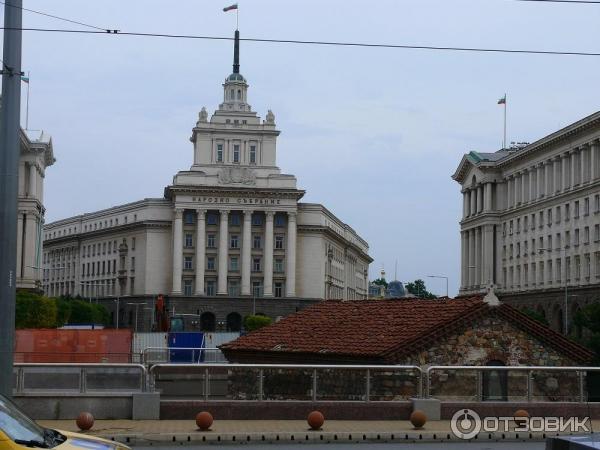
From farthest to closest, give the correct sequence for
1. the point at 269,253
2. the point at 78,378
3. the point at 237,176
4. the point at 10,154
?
the point at 237,176 < the point at 269,253 < the point at 78,378 < the point at 10,154

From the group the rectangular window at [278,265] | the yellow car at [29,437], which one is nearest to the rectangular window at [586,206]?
the rectangular window at [278,265]

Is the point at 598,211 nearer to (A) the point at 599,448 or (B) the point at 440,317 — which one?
(B) the point at 440,317

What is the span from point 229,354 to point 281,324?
2059 millimetres

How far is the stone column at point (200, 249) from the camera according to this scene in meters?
159

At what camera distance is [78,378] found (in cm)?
2648

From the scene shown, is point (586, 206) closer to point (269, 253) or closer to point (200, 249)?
point (269, 253)

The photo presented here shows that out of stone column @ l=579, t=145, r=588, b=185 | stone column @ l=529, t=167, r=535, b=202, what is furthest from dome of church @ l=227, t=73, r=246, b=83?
stone column @ l=579, t=145, r=588, b=185

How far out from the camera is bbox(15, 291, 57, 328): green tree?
9744cm

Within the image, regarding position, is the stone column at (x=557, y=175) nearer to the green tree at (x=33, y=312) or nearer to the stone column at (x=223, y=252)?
the green tree at (x=33, y=312)

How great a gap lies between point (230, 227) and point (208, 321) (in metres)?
14.3

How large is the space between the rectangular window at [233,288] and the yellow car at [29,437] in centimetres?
14707

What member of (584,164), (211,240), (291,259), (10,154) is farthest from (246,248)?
(10,154)

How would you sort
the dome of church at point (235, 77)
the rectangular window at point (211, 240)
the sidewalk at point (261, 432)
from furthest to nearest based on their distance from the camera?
the dome of church at point (235, 77) → the rectangular window at point (211, 240) → the sidewalk at point (261, 432)

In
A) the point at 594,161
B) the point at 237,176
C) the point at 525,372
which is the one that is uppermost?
the point at 237,176
